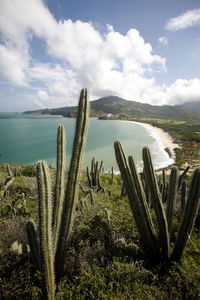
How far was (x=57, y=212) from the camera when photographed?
10.6 ft

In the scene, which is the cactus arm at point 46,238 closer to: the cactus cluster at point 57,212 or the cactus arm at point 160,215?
the cactus cluster at point 57,212

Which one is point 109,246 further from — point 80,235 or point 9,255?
point 9,255

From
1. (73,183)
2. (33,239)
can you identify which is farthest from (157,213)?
(33,239)

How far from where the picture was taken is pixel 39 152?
37.4 m

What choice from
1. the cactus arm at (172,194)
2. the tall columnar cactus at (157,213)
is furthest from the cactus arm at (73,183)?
the cactus arm at (172,194)

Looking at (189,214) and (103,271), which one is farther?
(189,214)

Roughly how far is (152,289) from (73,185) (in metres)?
1.95

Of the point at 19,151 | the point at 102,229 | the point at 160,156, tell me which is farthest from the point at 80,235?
the point at 19,151

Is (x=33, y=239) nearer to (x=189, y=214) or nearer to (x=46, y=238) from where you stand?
(x=46, y=238)

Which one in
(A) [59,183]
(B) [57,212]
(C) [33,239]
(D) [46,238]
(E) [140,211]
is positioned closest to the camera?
(D) [46,238]

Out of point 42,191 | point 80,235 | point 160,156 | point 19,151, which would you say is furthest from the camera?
point 19,151

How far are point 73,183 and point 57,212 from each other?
0.57m

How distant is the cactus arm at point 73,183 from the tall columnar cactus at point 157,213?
2.96 feet

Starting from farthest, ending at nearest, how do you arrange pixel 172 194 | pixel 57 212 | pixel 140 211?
pixel 172 194, pixel 140 211, pixel 57 212
